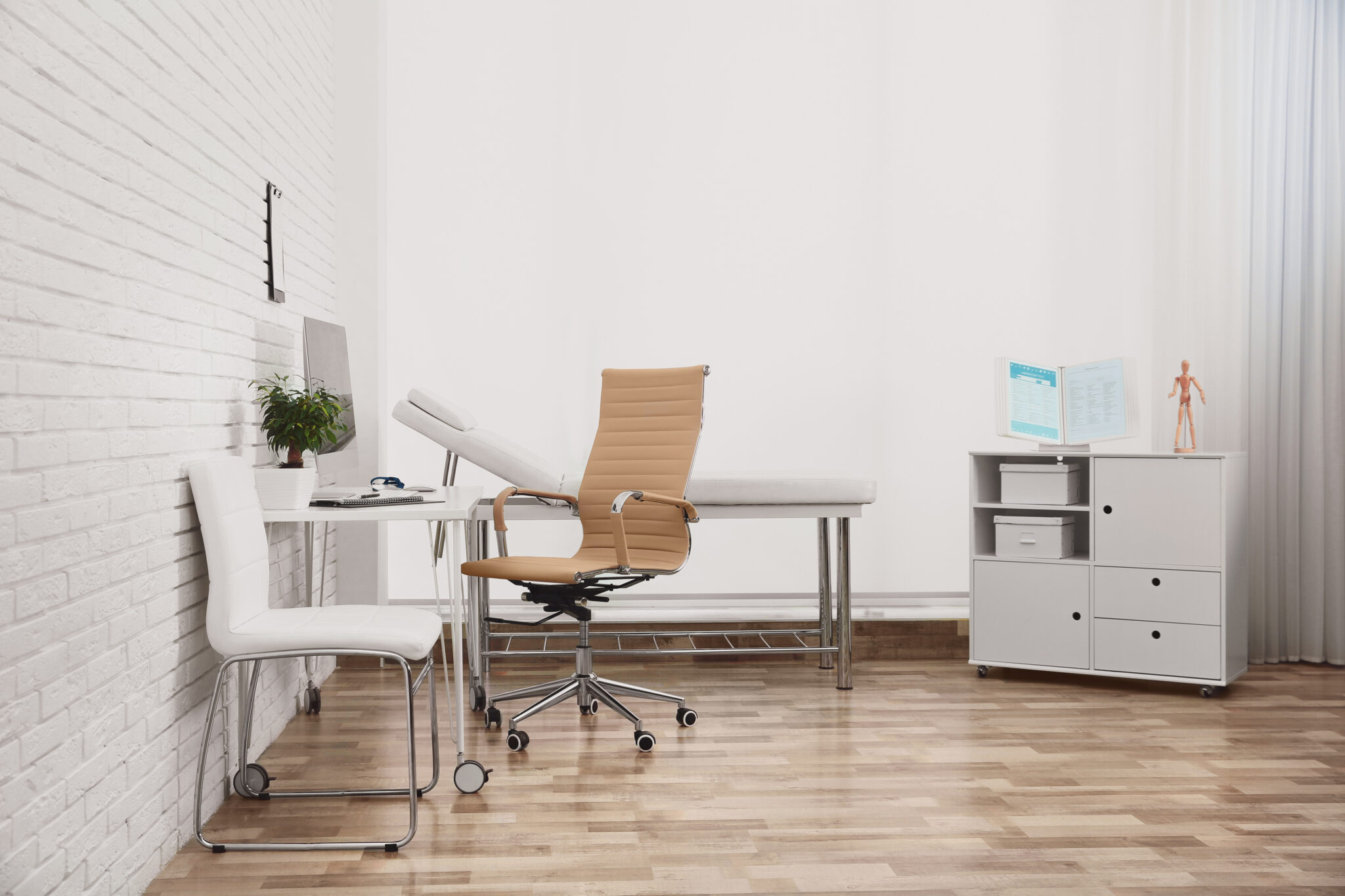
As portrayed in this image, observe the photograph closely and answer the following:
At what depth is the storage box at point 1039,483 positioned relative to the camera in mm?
4035

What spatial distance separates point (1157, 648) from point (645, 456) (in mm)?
2142

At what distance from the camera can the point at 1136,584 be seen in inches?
154

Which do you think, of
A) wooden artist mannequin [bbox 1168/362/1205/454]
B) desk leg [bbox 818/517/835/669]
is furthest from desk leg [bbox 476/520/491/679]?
wooden artist mannequin [bbox 1168/362/1205/454]

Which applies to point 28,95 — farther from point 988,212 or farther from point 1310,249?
point 1310,249

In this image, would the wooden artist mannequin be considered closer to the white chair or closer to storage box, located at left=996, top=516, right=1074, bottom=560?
storage box, located at left=996, top=516, right=1074, bottom=560

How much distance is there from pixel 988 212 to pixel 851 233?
647mm

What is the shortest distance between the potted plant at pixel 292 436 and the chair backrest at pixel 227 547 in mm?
160

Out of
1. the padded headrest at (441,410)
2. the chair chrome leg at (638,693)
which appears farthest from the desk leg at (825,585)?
the padded headrest at (441,410)

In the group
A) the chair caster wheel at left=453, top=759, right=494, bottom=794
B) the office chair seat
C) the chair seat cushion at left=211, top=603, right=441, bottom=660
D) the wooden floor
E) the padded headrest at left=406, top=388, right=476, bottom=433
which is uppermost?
the padded headrest at left=406, top=388, right=476, bottom=433

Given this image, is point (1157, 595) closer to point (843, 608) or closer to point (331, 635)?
point (843, 608)

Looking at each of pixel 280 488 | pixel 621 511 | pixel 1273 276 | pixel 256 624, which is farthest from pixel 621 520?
pixel 1273 276

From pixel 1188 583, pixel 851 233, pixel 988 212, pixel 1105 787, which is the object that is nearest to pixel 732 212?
pixel 851 233

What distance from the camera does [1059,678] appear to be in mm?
4098

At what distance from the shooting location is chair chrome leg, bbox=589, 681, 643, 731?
320 cm
